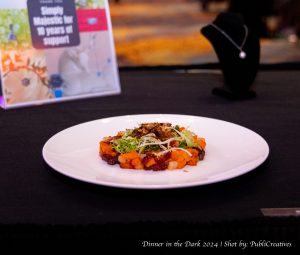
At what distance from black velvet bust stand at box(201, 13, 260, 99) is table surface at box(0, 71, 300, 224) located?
4 centimetres

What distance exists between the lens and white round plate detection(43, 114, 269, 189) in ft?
2.14

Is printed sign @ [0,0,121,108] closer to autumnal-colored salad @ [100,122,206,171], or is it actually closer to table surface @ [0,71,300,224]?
table surface @ [0,71,300,224]

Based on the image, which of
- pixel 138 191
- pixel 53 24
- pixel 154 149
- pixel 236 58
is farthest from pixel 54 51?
pixel 138 191

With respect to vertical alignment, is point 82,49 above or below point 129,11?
above

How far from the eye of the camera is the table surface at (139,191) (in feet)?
1.94

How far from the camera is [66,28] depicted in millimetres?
1274

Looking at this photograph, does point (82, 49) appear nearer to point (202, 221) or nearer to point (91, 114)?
point (91, 114)

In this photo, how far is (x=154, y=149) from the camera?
2.42 feet

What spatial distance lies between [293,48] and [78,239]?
2096 mm

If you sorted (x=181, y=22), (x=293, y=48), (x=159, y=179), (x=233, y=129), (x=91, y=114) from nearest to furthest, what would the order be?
(x=159, y=179) < (x=233, y=129) < (x=91, y=114) < (x=293, y=48) < (x=181, y=22)

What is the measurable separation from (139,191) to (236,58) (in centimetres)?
73

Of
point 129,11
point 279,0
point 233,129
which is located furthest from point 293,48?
point 129,11

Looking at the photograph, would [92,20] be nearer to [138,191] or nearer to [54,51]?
[54,51]

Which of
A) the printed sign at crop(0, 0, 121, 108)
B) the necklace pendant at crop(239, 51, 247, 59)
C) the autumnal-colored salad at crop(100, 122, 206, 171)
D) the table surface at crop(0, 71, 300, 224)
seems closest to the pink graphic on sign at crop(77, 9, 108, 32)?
the printed sign at crop(0, 0, 121, 108)
